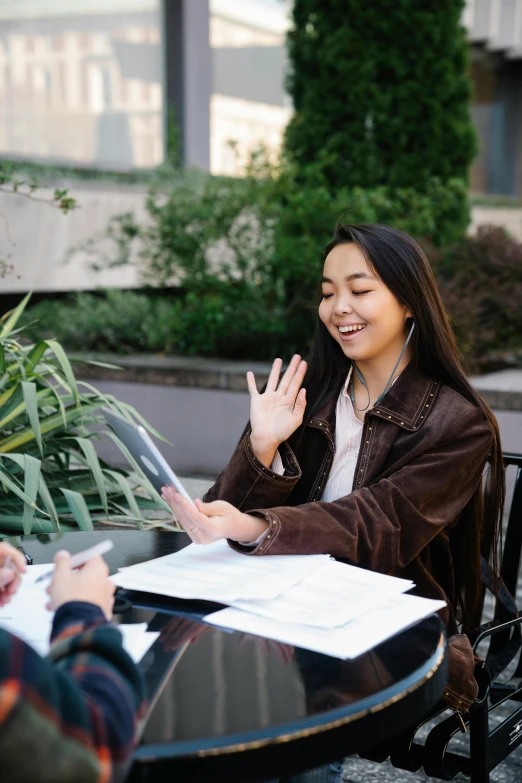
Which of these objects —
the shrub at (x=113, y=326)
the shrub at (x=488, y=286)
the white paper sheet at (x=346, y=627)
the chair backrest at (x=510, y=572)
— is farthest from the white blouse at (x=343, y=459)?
the shrub at (x=113, y=326)

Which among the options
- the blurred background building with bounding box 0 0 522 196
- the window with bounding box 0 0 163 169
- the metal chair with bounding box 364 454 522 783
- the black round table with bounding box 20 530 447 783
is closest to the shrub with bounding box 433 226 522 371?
the blurred background building with bounding box 0 0 522 196

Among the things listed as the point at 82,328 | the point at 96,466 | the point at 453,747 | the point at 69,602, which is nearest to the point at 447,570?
the point at 453,747

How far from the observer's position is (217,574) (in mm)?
1838

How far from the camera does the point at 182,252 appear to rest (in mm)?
6746

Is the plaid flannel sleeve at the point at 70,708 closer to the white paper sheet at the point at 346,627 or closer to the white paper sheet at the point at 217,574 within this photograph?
the white paper sheet at the point at 346,627

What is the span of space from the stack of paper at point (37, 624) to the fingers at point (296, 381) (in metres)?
0.83

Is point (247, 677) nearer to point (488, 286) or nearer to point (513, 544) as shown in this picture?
point (513, 544)

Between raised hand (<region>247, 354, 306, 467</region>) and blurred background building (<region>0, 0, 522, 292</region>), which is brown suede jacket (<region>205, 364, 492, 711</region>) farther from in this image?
blurred background building (<region>0, 0, 522, 292</region>)

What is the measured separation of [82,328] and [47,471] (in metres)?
3.70

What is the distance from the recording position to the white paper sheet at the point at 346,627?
1.52 meters

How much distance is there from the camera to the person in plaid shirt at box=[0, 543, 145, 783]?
957 mm

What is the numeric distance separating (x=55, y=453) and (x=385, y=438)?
5.73 feet

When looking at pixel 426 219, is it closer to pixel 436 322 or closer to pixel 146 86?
pixel 146 86

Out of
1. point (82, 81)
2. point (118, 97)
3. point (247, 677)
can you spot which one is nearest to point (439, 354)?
point (247, 677)
